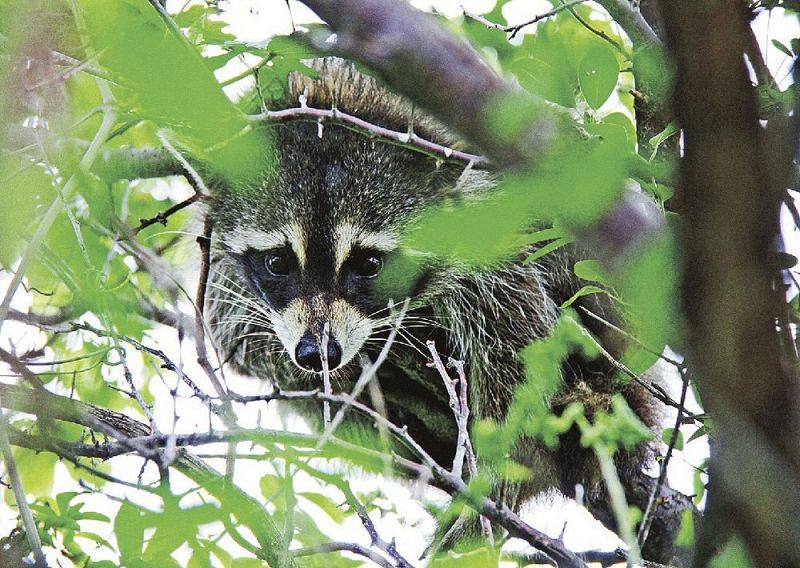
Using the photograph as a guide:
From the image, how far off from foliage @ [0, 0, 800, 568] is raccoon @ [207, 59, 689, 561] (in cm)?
61

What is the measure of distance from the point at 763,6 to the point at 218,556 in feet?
5.00

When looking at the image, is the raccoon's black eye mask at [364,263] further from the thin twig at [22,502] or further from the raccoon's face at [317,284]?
the thin twig at [22,502]

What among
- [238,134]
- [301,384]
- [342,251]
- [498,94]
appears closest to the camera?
[498,94]

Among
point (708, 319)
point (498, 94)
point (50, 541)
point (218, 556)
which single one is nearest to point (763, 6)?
point (498, 94)

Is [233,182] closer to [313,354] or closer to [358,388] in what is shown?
[358,388]

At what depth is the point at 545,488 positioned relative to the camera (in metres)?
3.72

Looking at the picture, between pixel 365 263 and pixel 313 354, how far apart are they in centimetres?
51

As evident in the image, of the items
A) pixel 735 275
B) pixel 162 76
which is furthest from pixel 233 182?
pixel 735 275

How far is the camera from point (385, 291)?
3488 millimetres

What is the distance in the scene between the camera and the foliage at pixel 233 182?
1.01 metres

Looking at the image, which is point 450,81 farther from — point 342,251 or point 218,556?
point 342,251

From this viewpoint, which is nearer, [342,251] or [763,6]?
[763,6]

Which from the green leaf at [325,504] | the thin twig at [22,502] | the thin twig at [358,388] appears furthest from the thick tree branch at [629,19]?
the thin twig at [22,502]

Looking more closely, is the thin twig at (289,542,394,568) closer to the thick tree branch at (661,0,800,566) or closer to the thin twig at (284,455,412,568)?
the thin twig at (284,455,412,568)
